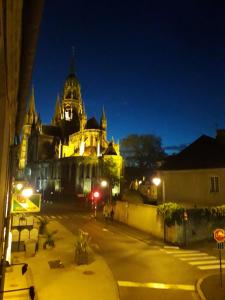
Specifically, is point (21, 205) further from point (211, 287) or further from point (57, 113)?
point (57, 113)

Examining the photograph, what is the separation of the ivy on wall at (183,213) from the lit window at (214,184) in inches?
180

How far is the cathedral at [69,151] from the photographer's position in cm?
8344

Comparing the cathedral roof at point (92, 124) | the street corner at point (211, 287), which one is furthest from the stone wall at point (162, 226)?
the cathedral roof at point (92, 124)

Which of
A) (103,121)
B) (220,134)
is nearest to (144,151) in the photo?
(103,121)

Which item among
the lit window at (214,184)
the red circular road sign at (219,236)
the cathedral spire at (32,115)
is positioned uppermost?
the cathedral spire at (32,115)

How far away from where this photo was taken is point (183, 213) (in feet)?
83.3

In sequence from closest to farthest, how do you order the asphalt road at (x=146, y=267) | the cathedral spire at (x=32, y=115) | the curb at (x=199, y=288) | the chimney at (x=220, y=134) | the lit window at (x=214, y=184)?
the curb at (x=199, y=288)
the asphalt road at (x=146, y=267)
the lit window at (x=214, y=184)
the chimney at (x=220, y=134)
the cathedral spire at (x=32, y=115)

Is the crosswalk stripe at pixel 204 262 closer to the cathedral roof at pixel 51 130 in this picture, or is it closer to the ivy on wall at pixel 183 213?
the ivy on wall at pixel 183 213

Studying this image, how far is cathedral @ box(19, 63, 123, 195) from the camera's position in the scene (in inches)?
3285

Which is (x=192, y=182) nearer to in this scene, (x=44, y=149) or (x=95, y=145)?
(x=95, y=145)

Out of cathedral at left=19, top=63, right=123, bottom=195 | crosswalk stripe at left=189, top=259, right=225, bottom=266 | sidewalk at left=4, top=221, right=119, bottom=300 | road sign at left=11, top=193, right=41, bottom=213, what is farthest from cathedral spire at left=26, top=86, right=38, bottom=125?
road sign at left=11, top=193, right=41, bottom=213

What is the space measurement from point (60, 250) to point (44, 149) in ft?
309

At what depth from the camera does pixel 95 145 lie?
9544cm

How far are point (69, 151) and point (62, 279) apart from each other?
298ft
